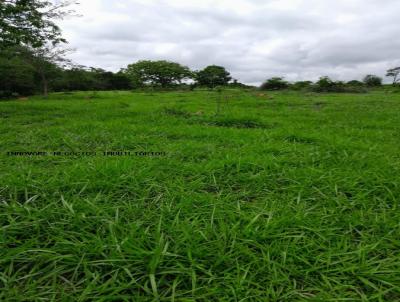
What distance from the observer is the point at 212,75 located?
162 feet

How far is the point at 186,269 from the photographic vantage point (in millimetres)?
1252

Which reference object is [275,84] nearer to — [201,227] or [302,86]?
[302,86]

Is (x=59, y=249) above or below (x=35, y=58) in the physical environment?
below

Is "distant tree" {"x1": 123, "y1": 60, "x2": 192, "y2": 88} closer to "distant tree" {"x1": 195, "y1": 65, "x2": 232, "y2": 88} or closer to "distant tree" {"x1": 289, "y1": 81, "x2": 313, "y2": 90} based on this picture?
"distant tree" {"x1": 195, "y1": 65, "x2": 232, "y2": 88}

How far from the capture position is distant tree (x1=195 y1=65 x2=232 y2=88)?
48.1m

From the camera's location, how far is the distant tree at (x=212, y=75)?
158 ft

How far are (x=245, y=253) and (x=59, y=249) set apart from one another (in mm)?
982

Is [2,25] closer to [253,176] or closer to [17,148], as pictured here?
[17,148]

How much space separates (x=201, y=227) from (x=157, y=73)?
154ft

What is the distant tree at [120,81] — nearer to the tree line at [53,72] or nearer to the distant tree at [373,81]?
the tree line at [53,72]

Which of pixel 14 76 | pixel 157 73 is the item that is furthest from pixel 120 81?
pixel 14 76

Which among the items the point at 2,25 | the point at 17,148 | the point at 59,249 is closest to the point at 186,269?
the point at 59,249

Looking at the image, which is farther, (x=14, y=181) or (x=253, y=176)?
(x=253, y=176)

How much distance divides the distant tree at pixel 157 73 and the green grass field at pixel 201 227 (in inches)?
1774
